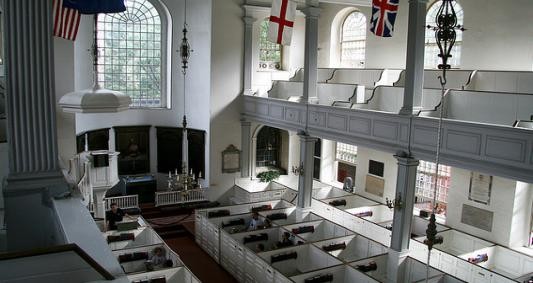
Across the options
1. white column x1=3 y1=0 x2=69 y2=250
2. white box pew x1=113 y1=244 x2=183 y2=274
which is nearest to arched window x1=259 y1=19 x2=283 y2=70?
white box pew x1=113 y1=244 x2=183 y2=274

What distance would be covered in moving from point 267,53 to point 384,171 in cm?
796

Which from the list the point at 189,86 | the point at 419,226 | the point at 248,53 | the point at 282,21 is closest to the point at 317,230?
the point at 419,226

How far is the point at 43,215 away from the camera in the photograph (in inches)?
218

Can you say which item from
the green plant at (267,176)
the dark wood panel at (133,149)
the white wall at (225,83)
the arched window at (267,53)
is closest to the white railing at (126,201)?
the dark wood panel at (133,149)

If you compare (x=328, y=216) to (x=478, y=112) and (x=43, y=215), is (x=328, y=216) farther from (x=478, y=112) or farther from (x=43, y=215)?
(x=43, y=215)

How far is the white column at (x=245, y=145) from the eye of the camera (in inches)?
848

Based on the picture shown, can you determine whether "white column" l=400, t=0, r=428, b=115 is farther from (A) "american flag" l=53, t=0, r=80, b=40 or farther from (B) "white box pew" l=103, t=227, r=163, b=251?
(A) "american flag" l=53, t=0, r=80, b=40

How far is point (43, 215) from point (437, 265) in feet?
37.1

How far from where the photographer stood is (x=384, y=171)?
65.8ft

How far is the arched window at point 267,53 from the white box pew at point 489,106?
1090 cm

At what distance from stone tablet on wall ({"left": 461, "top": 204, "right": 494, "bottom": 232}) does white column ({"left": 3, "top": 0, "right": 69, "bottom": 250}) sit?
14.7 metres

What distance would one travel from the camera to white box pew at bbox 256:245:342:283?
42.6ft

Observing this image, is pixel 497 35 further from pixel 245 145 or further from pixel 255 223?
pixel 245 145

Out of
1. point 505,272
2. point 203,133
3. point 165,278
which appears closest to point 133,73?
point 203,133
